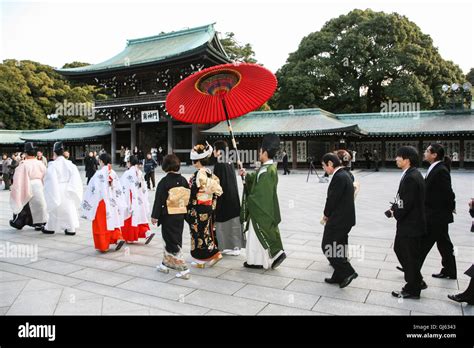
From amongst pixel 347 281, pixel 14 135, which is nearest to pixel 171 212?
pixel 347 281

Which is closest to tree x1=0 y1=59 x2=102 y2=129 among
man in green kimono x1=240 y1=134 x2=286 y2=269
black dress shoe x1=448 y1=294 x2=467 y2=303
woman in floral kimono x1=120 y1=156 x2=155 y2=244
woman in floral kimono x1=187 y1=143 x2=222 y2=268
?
woman in floral kimono x1=120 y1=156 x2=155 y2=244

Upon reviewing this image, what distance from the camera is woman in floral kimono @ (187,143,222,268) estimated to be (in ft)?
16.1

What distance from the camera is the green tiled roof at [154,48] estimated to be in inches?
1060

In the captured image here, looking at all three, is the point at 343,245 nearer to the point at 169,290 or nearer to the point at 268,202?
the point at 268,202

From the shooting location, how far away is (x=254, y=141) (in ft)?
86.5

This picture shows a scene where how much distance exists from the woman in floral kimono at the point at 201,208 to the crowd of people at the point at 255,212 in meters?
0.01

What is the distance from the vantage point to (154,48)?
3011 cm

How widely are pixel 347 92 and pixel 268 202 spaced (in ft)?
99.2

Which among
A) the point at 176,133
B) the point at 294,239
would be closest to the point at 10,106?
the point at 176,133

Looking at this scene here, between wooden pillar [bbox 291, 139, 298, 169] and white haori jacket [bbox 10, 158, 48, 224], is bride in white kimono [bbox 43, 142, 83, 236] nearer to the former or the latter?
white haori jacket [bbox 10, 158, 48, 224]

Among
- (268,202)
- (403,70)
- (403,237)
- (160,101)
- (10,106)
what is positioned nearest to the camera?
(403,237)

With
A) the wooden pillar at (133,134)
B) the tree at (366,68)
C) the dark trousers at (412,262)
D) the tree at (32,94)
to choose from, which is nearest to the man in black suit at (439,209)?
the dark trousers at (412,262)

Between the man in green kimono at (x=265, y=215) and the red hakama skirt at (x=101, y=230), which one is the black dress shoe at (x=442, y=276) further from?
the red hakama skirt at (x=101, y=230)
